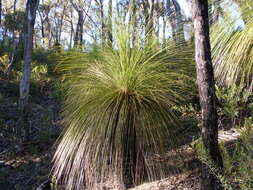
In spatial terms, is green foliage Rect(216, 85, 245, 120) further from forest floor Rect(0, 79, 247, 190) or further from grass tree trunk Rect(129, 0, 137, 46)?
grass tree trunk Rect(129, 0, 137, 46)

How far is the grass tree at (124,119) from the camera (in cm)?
207

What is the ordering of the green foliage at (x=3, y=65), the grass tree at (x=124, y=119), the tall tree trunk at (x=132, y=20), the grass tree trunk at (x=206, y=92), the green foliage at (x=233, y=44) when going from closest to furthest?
the grass tree trunk at (x=206, y=92) < the green foliage at (x=233, y=44) < the grass tree at (x=124, y=119) < the tall tree trunk at (x=132, y=20) < the green foliage at (x=3, y=65)

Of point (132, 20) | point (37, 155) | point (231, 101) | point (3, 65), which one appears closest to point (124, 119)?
point (231, 101)

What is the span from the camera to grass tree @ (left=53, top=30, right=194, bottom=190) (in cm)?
207

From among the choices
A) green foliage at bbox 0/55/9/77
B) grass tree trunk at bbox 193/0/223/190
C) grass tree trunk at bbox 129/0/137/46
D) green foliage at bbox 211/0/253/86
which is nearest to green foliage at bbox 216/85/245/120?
green foliage at bbox 211/0/253/86

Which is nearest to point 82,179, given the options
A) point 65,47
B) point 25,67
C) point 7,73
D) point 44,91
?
point 65,47

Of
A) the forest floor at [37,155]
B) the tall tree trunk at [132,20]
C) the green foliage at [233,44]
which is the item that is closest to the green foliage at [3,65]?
the forest floor at [37,155]

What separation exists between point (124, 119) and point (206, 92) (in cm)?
84

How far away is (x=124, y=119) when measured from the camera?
2.07 meters

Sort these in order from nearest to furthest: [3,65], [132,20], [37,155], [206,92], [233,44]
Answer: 1. [206,92]
2. [233,44]
3. [132,20]
4. [37,155]
5. [3,65]

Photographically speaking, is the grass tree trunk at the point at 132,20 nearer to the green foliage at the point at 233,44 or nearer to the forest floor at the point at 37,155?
the green foliage at the point at 233,44

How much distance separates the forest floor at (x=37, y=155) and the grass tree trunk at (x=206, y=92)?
1.79 ft

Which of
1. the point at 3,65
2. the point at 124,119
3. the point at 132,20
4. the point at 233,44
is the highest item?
the point at 3,65

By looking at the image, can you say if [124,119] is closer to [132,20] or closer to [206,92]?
[206,92]
